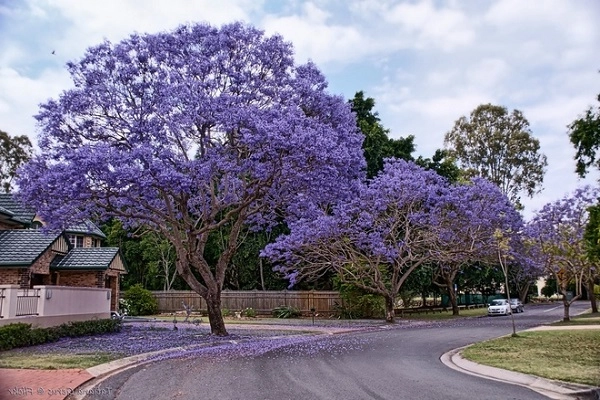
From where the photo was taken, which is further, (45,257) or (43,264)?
(45,257)

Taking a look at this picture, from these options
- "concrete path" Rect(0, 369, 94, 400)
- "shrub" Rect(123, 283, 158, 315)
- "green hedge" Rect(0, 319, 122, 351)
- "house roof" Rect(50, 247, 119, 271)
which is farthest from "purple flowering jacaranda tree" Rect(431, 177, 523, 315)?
"concrete path" Rect(0, 369, 94, 400)

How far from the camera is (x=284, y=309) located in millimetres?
37906

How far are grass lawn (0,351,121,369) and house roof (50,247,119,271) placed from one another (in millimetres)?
13418

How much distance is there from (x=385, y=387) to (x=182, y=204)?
43.6 feet

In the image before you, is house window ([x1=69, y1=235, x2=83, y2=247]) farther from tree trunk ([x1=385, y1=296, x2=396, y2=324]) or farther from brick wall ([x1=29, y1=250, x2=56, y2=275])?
tree trunk ([x1=385, y1=296, x2=396, y2=324])

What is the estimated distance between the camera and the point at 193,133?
2061 centimetres

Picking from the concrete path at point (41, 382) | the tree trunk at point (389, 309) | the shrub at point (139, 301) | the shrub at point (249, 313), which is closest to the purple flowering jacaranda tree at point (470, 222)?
the tree trunk at point (389, 309)

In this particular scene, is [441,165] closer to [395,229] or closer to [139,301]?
[395,229]

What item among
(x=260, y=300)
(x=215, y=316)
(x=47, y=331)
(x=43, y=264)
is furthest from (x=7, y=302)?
(x=260, y=300)

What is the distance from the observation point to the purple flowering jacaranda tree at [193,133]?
17.6 meters

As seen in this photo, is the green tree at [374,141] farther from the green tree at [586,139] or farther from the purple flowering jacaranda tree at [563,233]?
the green tree at [586,139]

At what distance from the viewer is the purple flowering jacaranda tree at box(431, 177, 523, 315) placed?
1275 inches

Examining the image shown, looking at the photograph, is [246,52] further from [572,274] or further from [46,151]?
[572,274]

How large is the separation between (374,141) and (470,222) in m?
8.78
